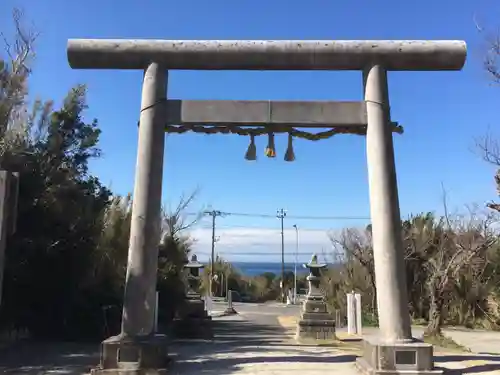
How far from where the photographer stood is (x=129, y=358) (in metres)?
8.22

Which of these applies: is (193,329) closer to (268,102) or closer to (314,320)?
(314,320)

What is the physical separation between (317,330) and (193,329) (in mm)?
3979

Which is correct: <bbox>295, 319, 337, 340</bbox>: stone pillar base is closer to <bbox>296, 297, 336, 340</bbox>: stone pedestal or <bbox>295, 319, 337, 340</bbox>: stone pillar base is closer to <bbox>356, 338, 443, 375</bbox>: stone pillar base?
<bbox>296, 297, 336, 340</bbox>: stone pedestal

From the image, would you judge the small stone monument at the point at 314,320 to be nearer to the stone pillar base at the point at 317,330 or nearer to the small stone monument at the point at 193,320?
the stone pillar base at the point at 317,330

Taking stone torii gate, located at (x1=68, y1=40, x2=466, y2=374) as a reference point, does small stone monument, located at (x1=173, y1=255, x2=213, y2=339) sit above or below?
below

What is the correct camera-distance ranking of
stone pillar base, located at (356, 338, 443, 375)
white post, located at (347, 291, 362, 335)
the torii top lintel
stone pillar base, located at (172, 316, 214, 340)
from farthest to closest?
white post, located at (347, 291, 362, 335)
stone pillar base, located at (172, 316, 214, 340)
the torii top lintel
stone pillar base, located at (356, 338, 443, 375)

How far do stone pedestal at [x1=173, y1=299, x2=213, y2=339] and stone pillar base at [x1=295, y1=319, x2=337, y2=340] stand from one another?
300 cm

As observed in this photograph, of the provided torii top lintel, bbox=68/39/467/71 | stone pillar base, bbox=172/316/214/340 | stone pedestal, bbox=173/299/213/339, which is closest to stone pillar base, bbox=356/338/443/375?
torii top lintel, bbox=68/39/467/71

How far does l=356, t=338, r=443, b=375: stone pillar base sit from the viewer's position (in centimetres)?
802

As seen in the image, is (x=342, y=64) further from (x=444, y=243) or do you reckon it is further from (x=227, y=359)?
(x=444, y=243)

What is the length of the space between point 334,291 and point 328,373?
62.9 ft

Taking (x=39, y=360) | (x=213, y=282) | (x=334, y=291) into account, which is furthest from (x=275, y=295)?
(x=39, y=360)

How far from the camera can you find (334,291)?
27172 mm

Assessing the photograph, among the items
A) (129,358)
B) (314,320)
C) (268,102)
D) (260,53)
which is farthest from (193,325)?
(260,53)
